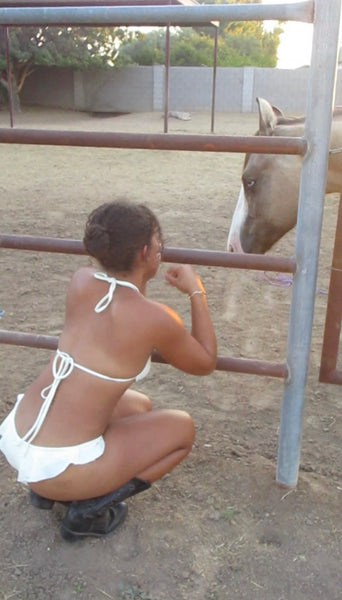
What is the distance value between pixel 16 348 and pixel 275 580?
2040 millimetres

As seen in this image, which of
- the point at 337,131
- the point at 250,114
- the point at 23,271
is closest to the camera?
the point at 337,131

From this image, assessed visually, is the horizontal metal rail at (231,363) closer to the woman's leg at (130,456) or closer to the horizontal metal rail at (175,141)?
the woman's leg at (130,456)

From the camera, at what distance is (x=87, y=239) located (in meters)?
1.61

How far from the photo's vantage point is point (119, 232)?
1.57 metres

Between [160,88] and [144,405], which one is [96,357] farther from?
[160,88]

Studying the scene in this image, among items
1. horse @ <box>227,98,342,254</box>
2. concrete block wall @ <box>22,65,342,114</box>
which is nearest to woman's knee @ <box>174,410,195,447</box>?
horse @ <box>227,98,342,254</box>

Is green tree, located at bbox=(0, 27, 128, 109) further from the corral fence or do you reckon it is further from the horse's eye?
the corral fence

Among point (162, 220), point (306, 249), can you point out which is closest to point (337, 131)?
point (306, 249)

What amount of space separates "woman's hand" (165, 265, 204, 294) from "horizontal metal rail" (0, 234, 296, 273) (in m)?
0.04

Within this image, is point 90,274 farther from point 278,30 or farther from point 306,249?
point 278,30

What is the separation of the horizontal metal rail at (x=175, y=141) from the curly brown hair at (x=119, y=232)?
202 mm

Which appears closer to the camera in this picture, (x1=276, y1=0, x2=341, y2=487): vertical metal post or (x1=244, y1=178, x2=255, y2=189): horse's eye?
(x1=276, y1=0, x2=341, y2=487): vertical metal post

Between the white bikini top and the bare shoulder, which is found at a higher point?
the bare shoulder

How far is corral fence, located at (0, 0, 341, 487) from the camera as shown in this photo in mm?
1519
